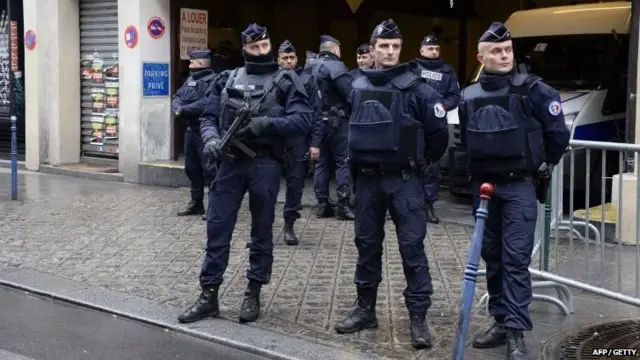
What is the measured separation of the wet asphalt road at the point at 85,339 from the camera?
5.49 meters

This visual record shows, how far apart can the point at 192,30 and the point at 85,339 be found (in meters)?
8.19

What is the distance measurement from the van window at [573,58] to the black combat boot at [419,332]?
558 centimetres

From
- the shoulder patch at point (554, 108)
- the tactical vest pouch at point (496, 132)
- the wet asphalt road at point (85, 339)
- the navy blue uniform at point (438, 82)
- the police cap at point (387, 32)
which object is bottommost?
the wet asphalt road at point (85, 339)

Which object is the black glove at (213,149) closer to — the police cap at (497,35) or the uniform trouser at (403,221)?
the uniform trouser at (403,221)

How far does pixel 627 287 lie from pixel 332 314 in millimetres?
2088

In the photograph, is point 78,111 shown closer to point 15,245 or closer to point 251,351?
point 15,245

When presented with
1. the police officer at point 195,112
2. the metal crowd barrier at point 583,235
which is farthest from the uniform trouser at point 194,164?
the metal crowd barrier at point 583,235

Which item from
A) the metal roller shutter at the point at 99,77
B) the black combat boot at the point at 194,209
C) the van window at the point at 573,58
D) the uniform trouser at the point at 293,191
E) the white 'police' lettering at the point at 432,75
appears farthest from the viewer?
the metal roller shutter at the point at 99,77

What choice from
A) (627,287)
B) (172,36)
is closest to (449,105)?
(627,287)

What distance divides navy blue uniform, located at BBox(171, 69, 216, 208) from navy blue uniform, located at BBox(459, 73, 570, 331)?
466cm

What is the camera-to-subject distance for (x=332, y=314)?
244 inches

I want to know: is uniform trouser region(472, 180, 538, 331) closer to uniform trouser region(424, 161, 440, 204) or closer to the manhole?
the manhole

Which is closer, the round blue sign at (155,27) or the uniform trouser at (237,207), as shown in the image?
the uniform trouser at (237,207)

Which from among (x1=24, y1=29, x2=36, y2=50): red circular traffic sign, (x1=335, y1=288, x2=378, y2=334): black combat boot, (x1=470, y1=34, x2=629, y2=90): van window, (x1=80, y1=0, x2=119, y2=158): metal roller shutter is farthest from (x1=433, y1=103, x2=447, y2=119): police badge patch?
(x1=24, y1=29, x2=36, y2=50): red circular traffic sign
